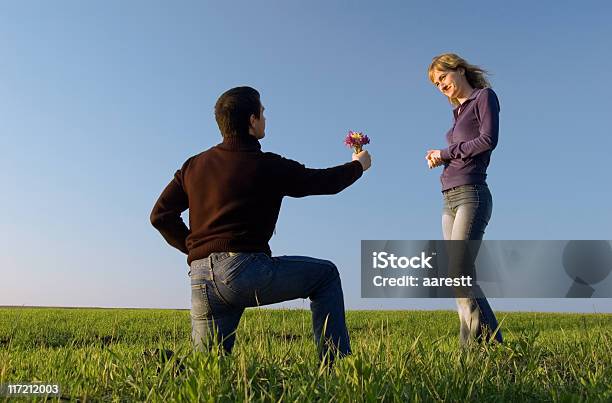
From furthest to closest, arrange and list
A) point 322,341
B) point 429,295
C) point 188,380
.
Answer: point 429,295 → point 322,341 → point 188,380

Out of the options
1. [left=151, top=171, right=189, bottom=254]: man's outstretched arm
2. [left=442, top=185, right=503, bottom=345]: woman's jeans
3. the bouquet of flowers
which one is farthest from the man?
[left=442, top=185, right=503, bottom=345]: woman's jeans

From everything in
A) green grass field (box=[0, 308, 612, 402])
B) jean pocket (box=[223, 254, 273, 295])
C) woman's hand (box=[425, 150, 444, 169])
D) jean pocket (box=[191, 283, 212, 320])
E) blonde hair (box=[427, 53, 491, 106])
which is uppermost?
blonde hair (box=[427, 53, 491, 106])

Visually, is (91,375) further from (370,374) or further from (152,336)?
(152,336)

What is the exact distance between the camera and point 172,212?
14.7 feet

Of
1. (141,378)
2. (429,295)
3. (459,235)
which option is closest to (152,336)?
(429,295)

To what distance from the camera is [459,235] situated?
5117 mm

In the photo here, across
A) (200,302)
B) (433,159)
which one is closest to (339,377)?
(200,302)

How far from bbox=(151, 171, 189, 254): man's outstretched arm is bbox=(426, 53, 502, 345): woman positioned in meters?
A: 2.26

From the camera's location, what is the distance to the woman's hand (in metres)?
5.37

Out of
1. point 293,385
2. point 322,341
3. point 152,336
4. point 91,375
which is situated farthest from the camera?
point 152,336

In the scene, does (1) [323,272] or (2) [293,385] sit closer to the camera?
(2) [293,385]

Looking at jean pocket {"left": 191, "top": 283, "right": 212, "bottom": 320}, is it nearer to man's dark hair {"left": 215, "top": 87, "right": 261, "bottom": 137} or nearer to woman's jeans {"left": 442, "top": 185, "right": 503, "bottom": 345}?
man's dark hair {"left": 215, "top": 87, "right": 261, "bottom": 137}

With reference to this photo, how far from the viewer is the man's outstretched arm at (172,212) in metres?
4.47

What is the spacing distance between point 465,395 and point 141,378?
169 cm
